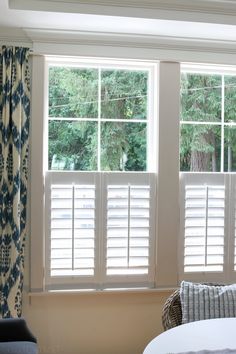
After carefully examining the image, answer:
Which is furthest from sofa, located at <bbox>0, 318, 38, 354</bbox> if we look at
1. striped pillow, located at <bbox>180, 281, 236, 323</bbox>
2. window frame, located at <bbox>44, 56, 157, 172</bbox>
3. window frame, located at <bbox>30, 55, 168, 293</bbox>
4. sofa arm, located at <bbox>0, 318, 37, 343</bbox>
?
window frame, located at <bbox>44, 56, 157, 172</bbox>

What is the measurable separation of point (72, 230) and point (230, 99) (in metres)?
1.55

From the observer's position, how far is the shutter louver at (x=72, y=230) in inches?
101

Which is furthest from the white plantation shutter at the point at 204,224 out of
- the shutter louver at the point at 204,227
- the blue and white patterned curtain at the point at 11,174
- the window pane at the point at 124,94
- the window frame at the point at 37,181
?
the blue and white patterned curtain at the point at 11,174

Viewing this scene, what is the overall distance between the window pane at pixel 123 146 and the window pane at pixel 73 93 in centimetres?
18

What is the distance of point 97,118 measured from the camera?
2.73 meters

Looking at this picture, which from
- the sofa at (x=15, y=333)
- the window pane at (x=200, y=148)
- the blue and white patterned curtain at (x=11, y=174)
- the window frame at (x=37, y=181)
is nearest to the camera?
the sofa at (x=15, y=333)

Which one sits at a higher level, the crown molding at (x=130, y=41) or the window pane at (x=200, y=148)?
the crown molding at (x=130, y=41)

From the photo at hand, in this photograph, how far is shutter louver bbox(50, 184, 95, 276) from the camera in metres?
2.56

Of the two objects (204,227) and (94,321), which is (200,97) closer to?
(204,227)

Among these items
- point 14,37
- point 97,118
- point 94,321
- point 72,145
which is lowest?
point 94,321

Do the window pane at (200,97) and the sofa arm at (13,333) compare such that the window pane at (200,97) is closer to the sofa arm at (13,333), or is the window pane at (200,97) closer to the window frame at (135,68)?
the window frame at (135,68)

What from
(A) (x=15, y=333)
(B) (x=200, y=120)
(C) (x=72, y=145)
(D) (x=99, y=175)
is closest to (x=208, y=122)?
(B) (x=200, y=120)

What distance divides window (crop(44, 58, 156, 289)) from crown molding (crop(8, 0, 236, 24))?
44 cm

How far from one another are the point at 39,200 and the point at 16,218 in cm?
20
